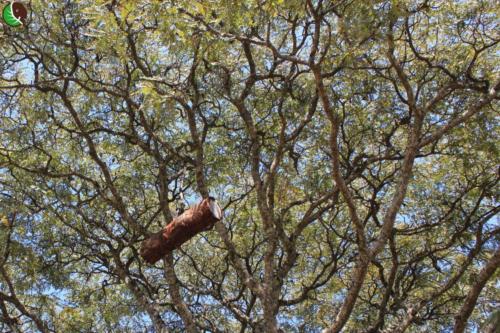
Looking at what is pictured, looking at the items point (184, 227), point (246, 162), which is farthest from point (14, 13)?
point (246, 162)

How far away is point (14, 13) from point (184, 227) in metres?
2.74

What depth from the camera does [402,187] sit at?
6500mm

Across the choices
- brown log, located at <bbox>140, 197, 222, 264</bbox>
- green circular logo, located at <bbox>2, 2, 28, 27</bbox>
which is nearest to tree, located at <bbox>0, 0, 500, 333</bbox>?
green circular logo, located at <bbox>2, 2, 28, 27</bbox>

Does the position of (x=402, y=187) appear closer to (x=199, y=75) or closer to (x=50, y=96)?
(x=199, y=75)

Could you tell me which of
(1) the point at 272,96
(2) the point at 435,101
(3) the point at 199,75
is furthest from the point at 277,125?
(2) the point at 435,101

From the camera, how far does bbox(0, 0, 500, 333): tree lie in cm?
736

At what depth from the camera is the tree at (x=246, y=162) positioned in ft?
24.2

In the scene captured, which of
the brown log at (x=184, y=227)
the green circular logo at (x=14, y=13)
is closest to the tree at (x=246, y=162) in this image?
the green circular logo at (x=14, y=13)

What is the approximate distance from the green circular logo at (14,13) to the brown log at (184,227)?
8.45ft

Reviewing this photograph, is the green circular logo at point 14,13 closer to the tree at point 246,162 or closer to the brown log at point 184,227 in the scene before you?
the tree at point 246,162

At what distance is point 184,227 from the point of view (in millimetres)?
5605

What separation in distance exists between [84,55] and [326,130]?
316cm

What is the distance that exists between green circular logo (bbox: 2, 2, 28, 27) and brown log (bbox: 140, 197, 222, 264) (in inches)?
101

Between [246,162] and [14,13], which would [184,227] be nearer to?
[14,13]
